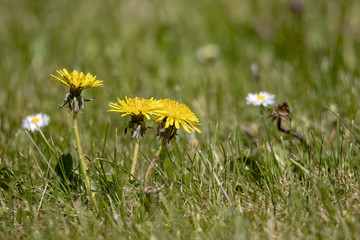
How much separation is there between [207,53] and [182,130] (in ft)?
4.95

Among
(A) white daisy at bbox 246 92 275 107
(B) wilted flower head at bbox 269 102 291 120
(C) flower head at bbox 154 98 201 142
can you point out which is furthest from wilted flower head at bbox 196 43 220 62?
→ (C) flower head at bbox 154 98 201 142

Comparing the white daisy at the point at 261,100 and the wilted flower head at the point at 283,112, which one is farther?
the white daisy at the point at 261,100

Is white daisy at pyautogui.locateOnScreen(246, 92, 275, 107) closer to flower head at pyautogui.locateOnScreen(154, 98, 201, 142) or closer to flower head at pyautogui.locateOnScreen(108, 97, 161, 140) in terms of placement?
flower head at pyautogui.locateOnScreen(154, 98, 201, 142)

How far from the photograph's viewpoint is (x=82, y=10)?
4891 mm

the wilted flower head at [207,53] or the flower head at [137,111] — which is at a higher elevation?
the wilted flower head at [207,53]

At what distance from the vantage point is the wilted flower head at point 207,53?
4.00 metres

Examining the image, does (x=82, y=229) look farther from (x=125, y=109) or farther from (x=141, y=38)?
(x=141, y=38)

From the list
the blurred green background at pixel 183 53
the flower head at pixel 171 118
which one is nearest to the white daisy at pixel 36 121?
the blurred green background at pixel 183 53

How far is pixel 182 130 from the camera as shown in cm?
272

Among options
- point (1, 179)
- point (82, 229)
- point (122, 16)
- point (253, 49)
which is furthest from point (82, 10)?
point (82, 229)

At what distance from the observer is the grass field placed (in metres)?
1.70

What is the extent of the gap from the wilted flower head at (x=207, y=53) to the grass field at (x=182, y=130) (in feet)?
0.19

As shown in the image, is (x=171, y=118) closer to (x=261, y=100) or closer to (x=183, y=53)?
(x=261, y=100)

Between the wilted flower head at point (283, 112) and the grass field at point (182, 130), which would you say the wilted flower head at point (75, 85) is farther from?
the wilted flower head at point (283, 112)
